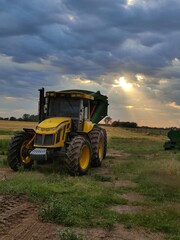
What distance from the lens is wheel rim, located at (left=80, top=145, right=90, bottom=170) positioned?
44.7 feet

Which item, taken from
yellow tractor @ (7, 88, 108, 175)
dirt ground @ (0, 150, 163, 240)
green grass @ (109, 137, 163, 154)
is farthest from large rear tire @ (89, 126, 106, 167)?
green grass @ (109, 137, 163, 154)

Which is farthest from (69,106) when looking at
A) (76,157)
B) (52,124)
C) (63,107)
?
(76,157)

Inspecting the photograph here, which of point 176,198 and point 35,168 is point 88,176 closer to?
point 35,168

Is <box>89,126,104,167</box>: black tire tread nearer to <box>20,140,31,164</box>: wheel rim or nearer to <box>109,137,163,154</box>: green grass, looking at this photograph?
<box>20,140,31,164</box>: wheel rim

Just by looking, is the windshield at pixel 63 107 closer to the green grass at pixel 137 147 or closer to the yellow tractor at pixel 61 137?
the yellow tractor at pixel 61 137

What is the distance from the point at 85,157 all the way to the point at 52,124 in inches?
66.1

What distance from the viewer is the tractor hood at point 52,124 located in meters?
13.2

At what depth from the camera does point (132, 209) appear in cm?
867

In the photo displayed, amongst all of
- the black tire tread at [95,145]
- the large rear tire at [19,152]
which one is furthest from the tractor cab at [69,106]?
the large rear tire at [19,152]

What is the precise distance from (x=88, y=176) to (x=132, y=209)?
4539 mm

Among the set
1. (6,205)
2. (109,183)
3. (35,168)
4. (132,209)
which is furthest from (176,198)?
(35,168)

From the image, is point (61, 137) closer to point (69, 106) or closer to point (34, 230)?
point (69, 106)

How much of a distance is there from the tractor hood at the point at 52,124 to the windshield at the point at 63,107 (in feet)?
2.26

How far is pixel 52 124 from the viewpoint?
13.5m
